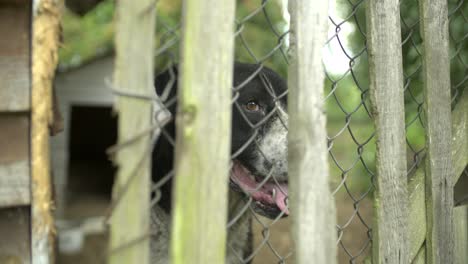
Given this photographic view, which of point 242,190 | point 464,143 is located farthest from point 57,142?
point 464,143

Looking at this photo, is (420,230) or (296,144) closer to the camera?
(296,144)

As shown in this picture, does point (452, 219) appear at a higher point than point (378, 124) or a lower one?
lower

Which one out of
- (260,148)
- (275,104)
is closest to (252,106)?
(260,148)

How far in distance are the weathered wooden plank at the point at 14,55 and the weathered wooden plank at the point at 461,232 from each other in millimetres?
1753

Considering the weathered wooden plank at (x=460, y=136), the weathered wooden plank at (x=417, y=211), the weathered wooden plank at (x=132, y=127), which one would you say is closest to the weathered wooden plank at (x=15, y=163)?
the weathered wooden plank at (x=132, y=127)

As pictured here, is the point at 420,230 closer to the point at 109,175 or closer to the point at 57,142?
the point at 57,142

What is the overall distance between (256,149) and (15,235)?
133cm

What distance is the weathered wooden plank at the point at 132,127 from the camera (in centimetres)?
105

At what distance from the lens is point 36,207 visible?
1.19 m

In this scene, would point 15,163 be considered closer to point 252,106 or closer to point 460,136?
point 252,106

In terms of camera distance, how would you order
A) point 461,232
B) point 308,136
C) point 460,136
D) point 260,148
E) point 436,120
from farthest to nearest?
1. point 260,148
2. point 461,232
3. point 460,136
4. point 436,120
5. point 308,136

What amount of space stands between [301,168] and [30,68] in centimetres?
73

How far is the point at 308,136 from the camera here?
134 cm

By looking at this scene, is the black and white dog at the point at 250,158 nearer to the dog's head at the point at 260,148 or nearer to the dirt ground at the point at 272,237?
the dog's head at the point at 260,148
